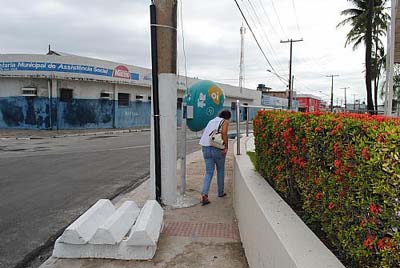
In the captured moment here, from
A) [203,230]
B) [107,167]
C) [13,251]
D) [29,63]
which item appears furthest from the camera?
[29,63]

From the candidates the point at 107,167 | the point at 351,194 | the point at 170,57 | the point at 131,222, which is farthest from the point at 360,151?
the point at 107,167

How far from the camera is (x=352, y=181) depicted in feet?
6.77

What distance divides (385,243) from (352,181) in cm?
39

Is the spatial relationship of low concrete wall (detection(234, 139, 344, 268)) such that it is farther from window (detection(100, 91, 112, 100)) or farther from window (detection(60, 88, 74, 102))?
window (detection(100, 91, 112, 100))

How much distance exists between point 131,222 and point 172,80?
8.74 ft

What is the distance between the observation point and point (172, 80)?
6336 millimetres

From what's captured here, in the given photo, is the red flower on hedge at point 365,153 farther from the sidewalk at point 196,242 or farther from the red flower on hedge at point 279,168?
the sidewalk at point 196,242

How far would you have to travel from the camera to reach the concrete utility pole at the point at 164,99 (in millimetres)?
6180

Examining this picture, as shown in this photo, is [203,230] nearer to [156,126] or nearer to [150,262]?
[150,262]

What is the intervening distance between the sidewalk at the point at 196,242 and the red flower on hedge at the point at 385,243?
238 centimetres

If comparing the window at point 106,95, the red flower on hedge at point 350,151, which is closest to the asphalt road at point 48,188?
the red flower on hedge at point 350,151

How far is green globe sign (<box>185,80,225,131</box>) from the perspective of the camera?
7.70 meters

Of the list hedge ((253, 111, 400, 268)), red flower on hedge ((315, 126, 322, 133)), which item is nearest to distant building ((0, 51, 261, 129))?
hedge ((253, 111, 400, 268))

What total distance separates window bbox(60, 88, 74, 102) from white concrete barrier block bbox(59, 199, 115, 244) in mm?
23448
